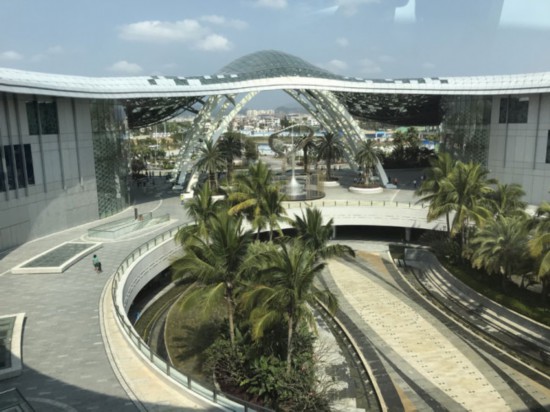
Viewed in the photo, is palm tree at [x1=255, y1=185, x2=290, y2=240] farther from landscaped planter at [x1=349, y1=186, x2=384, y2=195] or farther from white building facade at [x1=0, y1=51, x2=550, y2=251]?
landscaped planter at [x1=349, y1=186, x2=384, y2=195]

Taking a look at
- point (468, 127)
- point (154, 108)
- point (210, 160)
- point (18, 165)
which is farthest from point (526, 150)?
point (18, 165)

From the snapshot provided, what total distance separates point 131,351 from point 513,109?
126 feet

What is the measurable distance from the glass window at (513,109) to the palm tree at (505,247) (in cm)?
1909

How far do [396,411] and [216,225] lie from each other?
30.4 ft

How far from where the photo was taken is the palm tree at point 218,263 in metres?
15.5

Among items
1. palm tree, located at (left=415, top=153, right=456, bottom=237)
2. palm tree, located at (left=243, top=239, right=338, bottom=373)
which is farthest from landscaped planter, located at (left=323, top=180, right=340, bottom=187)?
palm tree, located at (left=243, top=239, right=338, bottom=373)

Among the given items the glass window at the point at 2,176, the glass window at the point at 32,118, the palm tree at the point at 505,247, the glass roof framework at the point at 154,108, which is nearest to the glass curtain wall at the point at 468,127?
the palm tree at the point at 505,247

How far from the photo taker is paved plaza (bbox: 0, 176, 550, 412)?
40.8 feet

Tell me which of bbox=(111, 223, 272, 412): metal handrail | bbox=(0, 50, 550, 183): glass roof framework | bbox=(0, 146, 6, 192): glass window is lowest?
bbox=(111, 223, 272, 412): metal handrail

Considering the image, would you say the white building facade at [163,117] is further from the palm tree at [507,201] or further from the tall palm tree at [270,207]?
the tall palm tree at [270,207]

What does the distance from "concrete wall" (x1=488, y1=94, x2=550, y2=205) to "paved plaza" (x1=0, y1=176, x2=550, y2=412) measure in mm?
17832

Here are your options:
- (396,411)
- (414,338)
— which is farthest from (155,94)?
(396,411)

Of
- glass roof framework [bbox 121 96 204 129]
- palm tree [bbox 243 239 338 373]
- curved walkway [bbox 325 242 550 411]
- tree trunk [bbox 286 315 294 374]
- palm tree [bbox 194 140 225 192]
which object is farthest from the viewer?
glass roof framework [bbox 121 96 204 129]

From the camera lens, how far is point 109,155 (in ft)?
125
